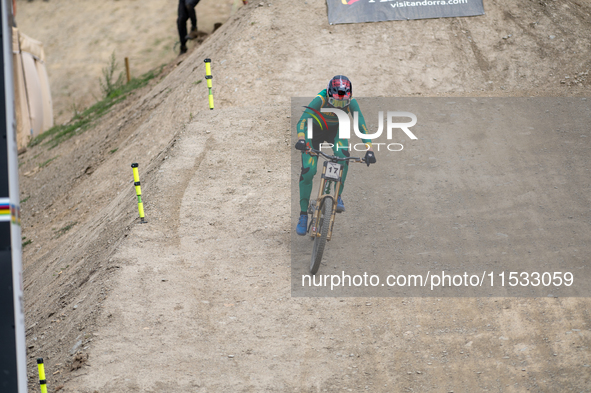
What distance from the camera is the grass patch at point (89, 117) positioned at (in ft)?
64.7

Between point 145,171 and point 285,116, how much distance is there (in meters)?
3.50

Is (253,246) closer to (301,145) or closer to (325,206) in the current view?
(325,206)

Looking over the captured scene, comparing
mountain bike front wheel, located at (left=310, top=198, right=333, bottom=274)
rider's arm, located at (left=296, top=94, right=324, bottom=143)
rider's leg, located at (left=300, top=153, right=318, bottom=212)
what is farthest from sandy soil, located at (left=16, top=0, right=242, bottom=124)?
mountain bike front wheel, located at (left=310, top=198, right=333, bottom=274)

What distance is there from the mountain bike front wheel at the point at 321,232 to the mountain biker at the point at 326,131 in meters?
0.30

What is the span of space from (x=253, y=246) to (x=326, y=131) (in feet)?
7.17

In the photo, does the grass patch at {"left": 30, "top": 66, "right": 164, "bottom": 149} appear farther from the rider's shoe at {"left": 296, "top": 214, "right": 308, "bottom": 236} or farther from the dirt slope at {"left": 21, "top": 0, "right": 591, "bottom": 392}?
the rider's shoe at {"left": 296, "top": 214, "right": 308, "bottom": 236}

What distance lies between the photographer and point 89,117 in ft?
67.2

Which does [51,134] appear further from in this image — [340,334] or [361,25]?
[340,334]

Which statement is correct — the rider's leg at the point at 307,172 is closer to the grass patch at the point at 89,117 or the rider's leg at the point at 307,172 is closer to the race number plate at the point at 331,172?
the race number plate at the point at 331,172

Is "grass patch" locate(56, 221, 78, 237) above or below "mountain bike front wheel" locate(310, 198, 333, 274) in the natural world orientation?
below

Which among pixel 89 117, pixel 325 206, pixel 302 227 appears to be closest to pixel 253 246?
pixel 302 227

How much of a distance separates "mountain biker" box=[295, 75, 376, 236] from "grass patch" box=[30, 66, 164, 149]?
13.0 metres

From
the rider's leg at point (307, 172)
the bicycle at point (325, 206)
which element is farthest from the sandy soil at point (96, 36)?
the bicycle at point (325, 206)

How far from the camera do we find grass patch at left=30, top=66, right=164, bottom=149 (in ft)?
64.7
